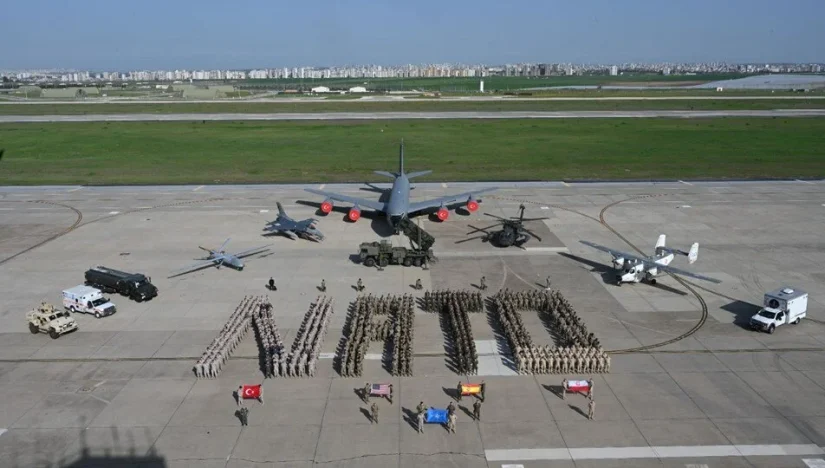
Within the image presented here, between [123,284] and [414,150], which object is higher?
[414,150]

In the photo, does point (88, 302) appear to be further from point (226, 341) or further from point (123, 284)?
point (226, 341)

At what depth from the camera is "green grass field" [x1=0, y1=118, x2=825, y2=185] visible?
79.9 meters

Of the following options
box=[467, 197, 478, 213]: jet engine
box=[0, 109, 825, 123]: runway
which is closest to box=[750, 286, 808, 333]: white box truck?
box=[467, 197, 478, 213]: jet engine

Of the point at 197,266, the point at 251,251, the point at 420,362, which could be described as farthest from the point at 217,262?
the point at 420,362

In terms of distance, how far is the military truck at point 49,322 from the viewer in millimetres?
32594

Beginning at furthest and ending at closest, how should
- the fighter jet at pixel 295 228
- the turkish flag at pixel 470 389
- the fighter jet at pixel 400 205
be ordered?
the fighter jet at pixel 400 205
the fighter jet at pixel 295 228
the turkish flag at pixel 470 389

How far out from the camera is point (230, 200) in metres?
65.4

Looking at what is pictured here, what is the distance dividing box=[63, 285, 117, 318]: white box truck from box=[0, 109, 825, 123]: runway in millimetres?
119845

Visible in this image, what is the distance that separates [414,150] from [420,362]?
71399 millimetres

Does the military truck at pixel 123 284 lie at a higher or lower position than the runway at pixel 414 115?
lower

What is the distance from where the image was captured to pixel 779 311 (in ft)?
108

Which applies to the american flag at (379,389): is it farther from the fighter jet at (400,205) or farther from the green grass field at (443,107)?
the green grass field at (443,107)

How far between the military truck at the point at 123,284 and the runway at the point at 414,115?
117 meters

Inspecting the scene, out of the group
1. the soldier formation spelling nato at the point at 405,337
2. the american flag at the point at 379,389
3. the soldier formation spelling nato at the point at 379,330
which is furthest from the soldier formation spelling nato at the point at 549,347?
the american flag at the point at 379,389
